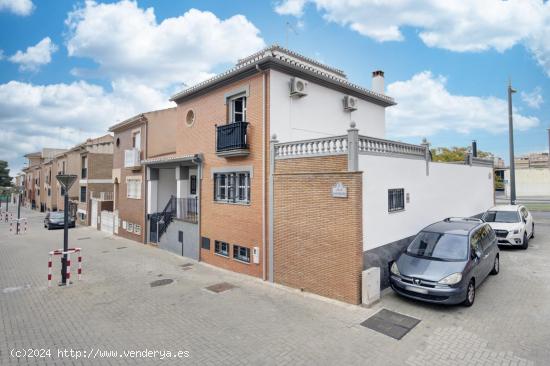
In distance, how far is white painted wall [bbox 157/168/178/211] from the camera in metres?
18.5

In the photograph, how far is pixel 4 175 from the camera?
7900 cm

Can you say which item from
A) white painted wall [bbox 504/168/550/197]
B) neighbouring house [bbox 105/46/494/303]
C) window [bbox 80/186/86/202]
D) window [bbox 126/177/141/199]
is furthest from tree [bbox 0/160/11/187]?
white painted wall [bbox 504/168/550/197]

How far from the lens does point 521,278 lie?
9.51 meters

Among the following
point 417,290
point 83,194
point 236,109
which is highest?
point 236,109

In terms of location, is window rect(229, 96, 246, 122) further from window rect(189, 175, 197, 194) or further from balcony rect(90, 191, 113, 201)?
balcony rect(90, 191, 113, 201)

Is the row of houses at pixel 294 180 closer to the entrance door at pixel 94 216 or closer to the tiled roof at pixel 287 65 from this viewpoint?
the tiled roof at pixel 287 65

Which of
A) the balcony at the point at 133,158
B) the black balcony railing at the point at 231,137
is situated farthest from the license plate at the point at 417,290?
the balcony at the point at 133,158

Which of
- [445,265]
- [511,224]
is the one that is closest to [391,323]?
[445,265]

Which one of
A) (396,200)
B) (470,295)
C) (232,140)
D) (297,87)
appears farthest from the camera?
(232,140)

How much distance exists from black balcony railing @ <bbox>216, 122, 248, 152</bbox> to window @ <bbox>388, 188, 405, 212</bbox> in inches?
210

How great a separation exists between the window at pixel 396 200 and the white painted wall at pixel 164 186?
1337cm

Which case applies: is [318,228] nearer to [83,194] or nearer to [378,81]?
[378,81]

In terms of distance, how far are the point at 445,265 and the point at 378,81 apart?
12727 millimetres

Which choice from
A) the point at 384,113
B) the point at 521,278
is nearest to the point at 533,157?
the point at 384,113
